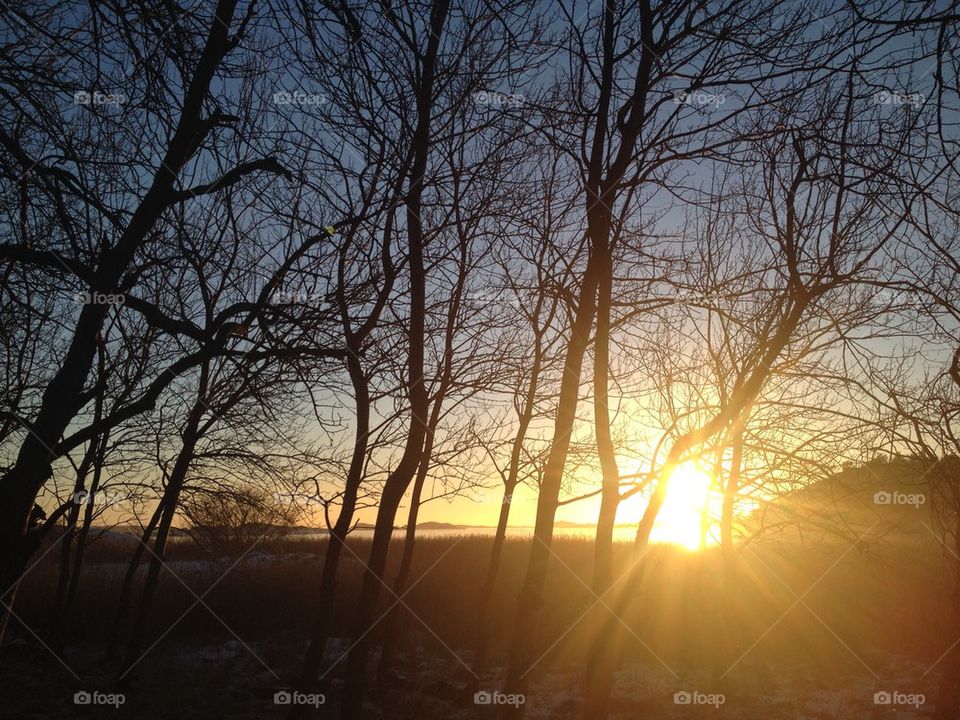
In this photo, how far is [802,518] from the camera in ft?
22.8

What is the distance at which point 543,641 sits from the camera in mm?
20422

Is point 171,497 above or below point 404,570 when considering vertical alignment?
above

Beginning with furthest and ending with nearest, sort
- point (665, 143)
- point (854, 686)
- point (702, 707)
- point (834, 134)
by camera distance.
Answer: point (854, 686) < point (702, 707) < point (665, 143) < point (834, 134)

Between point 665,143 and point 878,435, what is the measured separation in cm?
365

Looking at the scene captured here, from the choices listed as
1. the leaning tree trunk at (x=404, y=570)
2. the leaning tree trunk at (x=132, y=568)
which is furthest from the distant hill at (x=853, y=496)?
the leaning tree trunk at (x=132, y=568)

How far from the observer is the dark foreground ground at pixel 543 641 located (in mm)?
13844

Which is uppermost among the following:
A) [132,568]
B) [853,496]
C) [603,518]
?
[853,496]

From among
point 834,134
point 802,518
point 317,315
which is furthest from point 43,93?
point 802,518

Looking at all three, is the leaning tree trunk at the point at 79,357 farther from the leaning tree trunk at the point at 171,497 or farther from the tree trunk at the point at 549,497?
the leaning tree trunk at the point at 171,497

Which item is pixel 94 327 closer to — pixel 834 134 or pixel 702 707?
pixel 834 134

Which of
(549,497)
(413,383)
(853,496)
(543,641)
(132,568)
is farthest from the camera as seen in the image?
(543,641)

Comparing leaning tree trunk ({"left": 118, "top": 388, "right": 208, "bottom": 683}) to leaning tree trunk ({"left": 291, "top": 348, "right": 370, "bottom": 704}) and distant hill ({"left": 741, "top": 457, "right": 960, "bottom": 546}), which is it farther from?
distant hill ({"left": 741, "top": 457, "right": 960, "bottom": 546})

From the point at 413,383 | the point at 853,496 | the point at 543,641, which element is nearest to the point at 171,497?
the point at 413,383

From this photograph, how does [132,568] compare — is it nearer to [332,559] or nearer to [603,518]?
[332,559]
